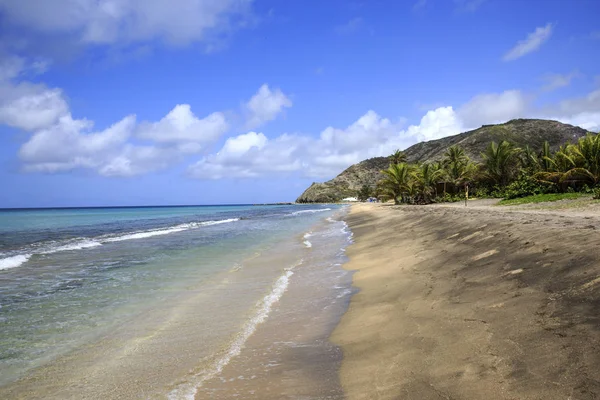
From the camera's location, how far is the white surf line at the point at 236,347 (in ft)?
15.4

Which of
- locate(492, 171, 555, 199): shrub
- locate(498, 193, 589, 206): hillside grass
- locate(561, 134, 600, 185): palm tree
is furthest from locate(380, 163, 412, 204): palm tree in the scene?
locate(561, 134, 600, 185): palm tree

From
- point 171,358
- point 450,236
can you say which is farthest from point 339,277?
point 171,358

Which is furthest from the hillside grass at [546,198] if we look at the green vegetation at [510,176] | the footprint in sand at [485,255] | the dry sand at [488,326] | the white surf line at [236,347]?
the white surf line at [236,347]

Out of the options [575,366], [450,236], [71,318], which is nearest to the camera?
[575,366]

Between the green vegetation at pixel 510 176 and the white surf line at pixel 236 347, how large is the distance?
2570 centimetres

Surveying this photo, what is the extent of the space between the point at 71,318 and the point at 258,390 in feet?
18.5

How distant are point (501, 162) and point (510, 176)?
2.64m

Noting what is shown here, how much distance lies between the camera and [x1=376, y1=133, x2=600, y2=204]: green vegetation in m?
31.2

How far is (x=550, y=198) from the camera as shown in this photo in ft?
96.6

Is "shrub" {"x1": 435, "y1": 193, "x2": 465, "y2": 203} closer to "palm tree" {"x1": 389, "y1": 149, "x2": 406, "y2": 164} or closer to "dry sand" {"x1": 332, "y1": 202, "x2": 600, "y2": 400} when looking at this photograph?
"palm tree" {"x1": 389, "y1": 149, "x2": 406, "y2": 164}

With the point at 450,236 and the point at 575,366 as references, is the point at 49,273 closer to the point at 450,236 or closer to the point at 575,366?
the point at 450,236

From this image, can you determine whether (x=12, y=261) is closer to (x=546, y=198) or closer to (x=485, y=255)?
(x=485, y=255)

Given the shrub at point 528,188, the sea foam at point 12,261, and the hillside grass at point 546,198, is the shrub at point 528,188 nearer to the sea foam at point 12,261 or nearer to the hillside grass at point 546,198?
the hillside grass at point 546,198

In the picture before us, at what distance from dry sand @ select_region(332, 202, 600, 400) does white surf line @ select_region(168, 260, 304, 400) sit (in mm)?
1673
